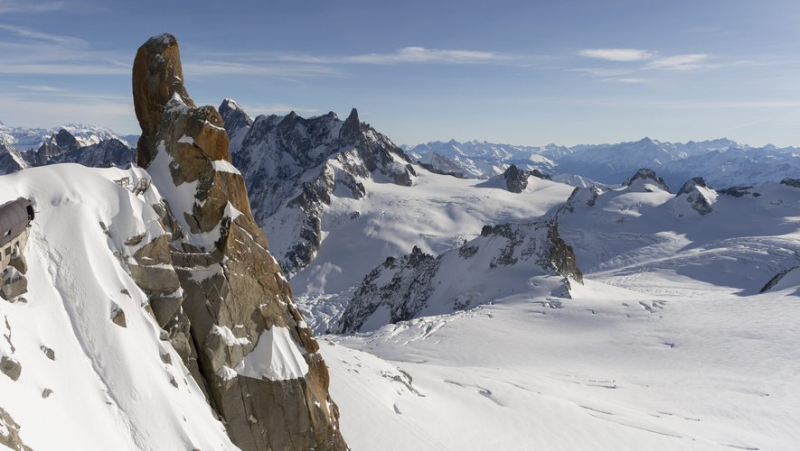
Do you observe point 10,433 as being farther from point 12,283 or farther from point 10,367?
point 12,283

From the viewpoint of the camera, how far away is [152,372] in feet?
54.1

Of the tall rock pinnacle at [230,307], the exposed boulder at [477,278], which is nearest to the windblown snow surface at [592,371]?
the exposed boulder at [477,278]

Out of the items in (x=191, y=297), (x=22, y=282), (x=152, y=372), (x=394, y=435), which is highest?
(x=22, y=282)

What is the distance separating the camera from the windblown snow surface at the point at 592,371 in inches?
1235

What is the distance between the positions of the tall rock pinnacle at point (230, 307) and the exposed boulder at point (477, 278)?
5947 centimetres

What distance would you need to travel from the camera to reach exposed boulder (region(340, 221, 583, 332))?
3157 inches

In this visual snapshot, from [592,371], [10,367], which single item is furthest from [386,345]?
[10,367]

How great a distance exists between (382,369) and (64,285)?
24.4 m

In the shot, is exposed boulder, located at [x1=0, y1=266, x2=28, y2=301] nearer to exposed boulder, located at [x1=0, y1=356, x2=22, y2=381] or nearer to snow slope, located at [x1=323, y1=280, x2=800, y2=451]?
exposed boulder, located at [x1=0, y1=356, x2=22, y2=381]

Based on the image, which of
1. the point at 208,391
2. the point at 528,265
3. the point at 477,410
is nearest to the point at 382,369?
the point at 477,410

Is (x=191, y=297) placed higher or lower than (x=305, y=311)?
higher

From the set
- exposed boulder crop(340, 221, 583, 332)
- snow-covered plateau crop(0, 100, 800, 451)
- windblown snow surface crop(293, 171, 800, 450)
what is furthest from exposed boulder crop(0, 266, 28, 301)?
exposed boulder crop(340, 221, 583, 332)

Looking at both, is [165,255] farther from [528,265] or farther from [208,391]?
[528,265]

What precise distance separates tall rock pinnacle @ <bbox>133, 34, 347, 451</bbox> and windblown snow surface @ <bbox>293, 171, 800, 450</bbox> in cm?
673
